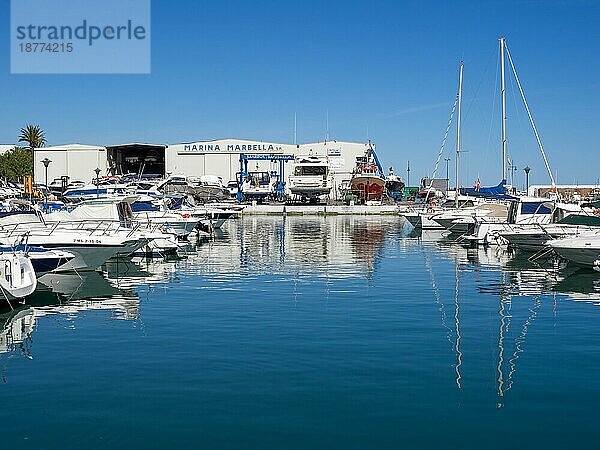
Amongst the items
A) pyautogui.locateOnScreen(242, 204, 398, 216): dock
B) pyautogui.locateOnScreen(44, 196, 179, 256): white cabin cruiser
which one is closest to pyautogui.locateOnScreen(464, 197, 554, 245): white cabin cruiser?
pyautogui.locateOnScreen(44, 196, 179, 256): white cabin cruiser

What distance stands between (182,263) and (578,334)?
1710cm

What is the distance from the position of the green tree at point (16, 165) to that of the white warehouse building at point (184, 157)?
138 cm

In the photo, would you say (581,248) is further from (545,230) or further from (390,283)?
(545,230)

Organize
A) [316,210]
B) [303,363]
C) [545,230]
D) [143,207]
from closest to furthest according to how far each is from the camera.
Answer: [303,363] → [545,230] → [143,207] → [316,210]

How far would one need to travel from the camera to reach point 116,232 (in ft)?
83.1

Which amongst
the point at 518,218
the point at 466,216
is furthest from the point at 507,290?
the point at 466,216

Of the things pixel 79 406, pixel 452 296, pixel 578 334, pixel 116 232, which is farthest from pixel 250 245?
pixel 79 406

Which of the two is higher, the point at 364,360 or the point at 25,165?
the point at 25,165

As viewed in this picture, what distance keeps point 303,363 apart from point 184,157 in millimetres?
89796

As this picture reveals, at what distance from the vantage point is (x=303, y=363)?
12.6m

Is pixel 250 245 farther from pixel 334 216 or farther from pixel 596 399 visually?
pixel 334 216

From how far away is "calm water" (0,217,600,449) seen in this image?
30.7 ft

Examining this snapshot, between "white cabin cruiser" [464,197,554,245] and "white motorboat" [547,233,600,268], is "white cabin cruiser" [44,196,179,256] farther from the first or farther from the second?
"white cabin cruiser" [464,197,554,245]

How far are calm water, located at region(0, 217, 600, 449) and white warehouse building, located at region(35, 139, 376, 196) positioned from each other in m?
77.3
